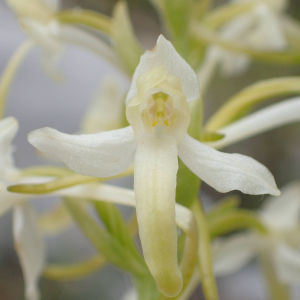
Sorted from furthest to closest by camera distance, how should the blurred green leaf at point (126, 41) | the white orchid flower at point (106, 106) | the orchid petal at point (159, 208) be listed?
the white orchid flower at point (106, 106) → the blurred green leaf at point (126, 41) → the orchid petal at point (159, 208)

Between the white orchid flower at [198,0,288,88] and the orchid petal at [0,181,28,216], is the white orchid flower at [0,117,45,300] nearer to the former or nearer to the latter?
the orchid petal at [0,181,28,216]

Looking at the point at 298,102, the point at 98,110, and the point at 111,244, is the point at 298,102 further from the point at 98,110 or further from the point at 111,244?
the point at 98,110

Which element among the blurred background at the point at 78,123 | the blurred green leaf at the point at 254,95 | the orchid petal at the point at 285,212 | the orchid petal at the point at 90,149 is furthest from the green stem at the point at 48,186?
the blurred background at the point at 78,123

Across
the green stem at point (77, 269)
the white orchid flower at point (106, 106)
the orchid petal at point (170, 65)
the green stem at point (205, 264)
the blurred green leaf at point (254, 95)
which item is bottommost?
the green stem at point (77, 269)

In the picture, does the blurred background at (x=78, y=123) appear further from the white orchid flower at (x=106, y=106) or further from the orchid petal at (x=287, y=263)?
the orchid petal at (x=287, y=263)

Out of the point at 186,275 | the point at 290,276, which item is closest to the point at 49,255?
the point at 290,276

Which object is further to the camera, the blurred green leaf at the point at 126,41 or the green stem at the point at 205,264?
the blurred green leaf at the point at 126,41

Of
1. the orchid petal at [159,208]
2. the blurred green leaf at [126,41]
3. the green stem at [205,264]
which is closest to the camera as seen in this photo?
the orchid petal at [159,208]
